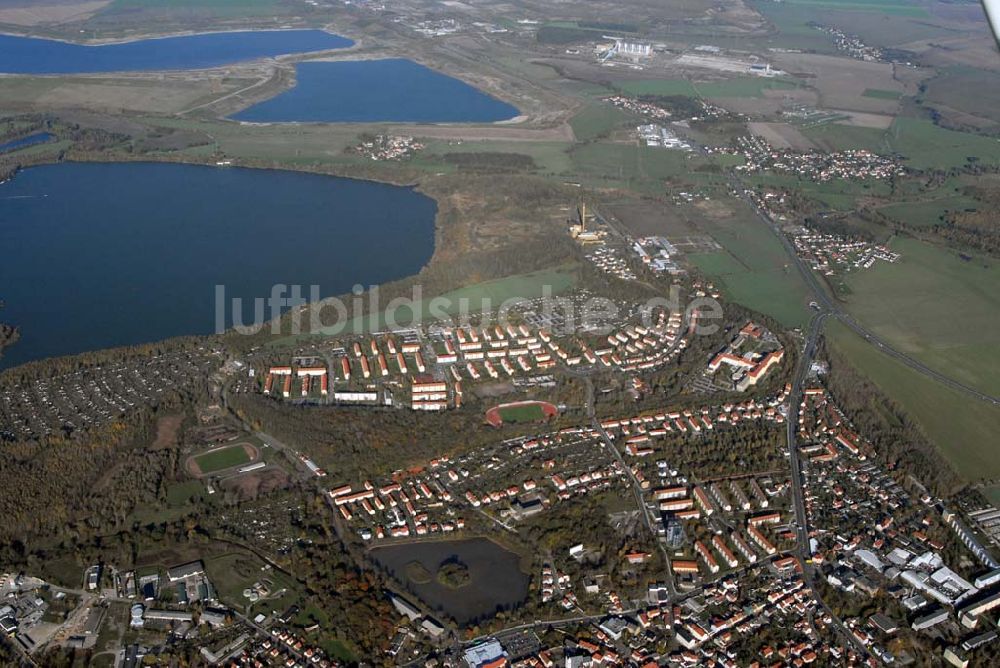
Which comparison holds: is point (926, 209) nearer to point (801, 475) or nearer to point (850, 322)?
point (850, 322)

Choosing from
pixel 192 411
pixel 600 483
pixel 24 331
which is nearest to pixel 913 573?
pixel 600 483

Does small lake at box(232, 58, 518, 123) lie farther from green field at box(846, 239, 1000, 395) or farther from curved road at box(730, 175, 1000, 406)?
green field at box(846, 239, 1000, 395)

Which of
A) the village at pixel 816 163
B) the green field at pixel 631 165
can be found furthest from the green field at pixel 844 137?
the green field at pixel 631 165

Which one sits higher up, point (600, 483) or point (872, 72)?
point (872, 72)

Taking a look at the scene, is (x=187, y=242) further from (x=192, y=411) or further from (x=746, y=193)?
(x=746, y=193)

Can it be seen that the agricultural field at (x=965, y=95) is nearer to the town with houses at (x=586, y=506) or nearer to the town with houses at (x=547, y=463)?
the town with houses at (x=547, y=463)
